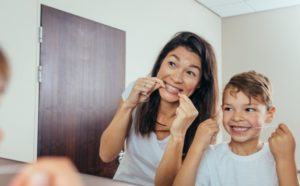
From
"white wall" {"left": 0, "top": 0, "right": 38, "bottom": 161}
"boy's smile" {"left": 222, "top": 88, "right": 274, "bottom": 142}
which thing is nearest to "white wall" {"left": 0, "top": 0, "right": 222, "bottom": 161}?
"white wall" {"left": 0, "top": 0, "right": 38, "bottom": 161}

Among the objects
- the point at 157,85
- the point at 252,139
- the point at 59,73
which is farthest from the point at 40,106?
the point at 252,139

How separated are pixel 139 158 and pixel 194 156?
107 mm

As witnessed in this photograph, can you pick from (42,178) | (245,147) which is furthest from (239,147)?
(42,178)

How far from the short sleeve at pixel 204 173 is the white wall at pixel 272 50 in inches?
4.4

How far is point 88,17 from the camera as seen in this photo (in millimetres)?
415

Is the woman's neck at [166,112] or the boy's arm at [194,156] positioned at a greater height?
the woman's neck at [166,112]

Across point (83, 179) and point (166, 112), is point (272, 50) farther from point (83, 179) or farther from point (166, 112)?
point (83, 179)

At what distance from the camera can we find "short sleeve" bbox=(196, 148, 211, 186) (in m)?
0.33

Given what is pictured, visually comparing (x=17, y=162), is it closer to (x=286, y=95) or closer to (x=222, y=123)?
(x=222, y=123)

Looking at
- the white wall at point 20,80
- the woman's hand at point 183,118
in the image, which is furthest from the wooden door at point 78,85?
the woman's hand at point 183,118

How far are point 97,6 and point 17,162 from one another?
0.24 m

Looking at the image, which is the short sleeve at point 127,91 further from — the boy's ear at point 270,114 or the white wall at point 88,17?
the boy's ear at point 270,114

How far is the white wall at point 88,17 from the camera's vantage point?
0.36 metres

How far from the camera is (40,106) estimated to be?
38 centimetres
